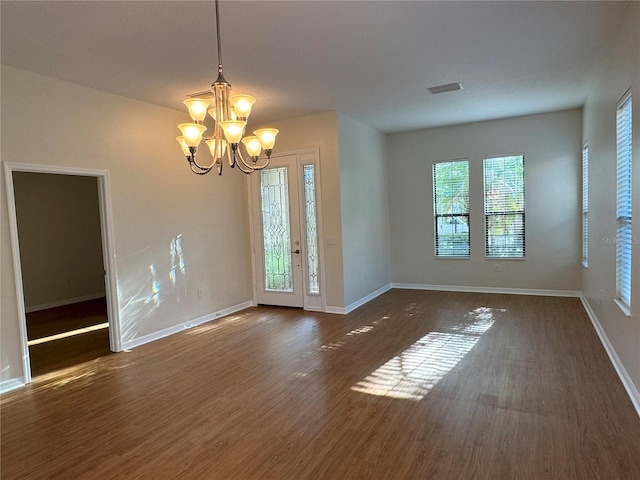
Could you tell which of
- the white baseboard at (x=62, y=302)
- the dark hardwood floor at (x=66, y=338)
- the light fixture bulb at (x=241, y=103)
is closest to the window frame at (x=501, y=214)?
the light fixture bulb at (x=241, y=103)

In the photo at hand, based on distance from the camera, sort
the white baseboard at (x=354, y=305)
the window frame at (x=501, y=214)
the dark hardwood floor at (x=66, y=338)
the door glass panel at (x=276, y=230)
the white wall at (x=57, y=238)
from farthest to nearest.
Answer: the white wall at (x=57, y=238) → the window frame at (x=501, y=214) → the door glass panel at (x=276, y=230) → the white baseboard at (x=354, y=305) → the dark hardwood floor at (x=66, y=338)

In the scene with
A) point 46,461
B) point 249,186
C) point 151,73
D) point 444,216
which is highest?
point 151,73

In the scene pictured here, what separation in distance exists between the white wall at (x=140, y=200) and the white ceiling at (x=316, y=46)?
27 centimetres

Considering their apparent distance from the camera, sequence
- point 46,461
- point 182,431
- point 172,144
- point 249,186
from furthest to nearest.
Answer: point 249,186 < point 172,144 < point 182,431 < point 46,461

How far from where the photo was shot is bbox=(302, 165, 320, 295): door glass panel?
19.5 feet

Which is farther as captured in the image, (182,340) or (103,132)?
(182,340)

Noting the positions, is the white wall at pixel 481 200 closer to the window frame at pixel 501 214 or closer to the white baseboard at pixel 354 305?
the window frame at pixel 501 214

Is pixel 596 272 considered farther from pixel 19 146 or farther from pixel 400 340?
pixel 19 146

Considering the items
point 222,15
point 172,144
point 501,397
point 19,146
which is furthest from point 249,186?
point 501,397

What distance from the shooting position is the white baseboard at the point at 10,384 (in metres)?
3.54

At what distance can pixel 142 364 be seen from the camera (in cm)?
408

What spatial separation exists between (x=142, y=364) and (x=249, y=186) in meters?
3.29

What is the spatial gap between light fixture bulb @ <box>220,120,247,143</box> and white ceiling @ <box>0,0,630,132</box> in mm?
801

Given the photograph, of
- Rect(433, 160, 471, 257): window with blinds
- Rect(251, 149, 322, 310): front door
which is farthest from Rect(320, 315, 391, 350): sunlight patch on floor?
Rect(433, 160, 471, 257): window with blinds
